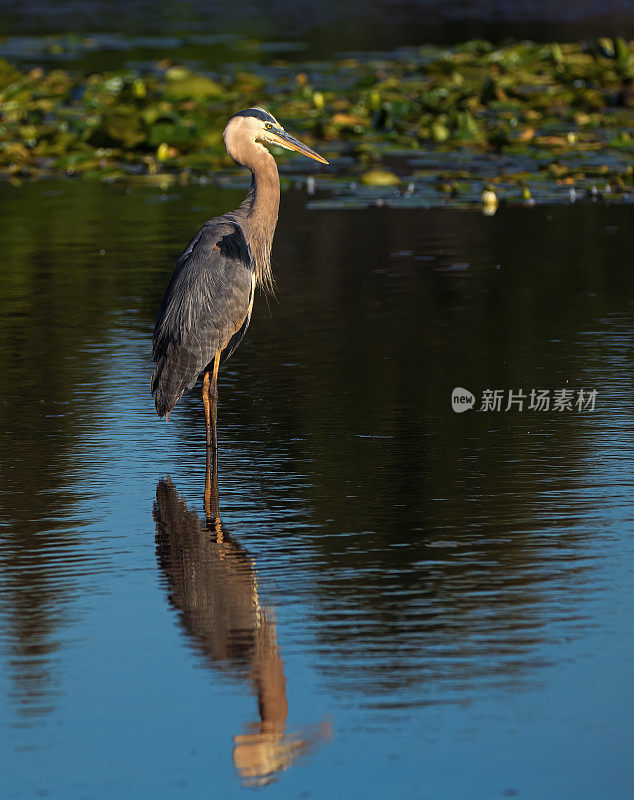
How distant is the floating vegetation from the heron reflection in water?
8822 mm

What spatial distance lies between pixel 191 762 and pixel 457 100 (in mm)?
17059

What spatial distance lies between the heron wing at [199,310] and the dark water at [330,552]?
394 millimetres

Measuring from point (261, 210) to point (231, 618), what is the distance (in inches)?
133

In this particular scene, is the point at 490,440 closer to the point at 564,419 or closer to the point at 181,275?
the point at 564,419

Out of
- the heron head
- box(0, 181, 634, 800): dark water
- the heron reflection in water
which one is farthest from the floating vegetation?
the heron reflection in water

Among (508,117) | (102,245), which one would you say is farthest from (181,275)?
(508,117)

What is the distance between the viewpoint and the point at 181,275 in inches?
312

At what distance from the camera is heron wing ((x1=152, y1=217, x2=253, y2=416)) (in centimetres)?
784

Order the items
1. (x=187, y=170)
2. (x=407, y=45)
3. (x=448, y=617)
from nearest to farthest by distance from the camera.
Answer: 1. (x=448, y=617)
2. (x=187, y=170)
3. (x=407, y=45)

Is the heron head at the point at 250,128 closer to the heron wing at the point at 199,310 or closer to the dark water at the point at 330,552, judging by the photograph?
the heron wing at the point at 199,310

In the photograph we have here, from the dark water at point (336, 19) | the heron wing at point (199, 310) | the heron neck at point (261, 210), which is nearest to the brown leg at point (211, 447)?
the heron wing at point (199, 310)

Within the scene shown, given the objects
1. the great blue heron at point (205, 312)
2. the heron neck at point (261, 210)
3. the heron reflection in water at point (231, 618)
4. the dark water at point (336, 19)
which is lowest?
the heron reflection in water at point (231, 618)

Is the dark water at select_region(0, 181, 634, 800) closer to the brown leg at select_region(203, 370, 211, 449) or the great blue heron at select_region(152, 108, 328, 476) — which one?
the brown leg at select_region(203, 370, 211, 449)

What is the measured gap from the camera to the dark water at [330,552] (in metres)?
4.50
